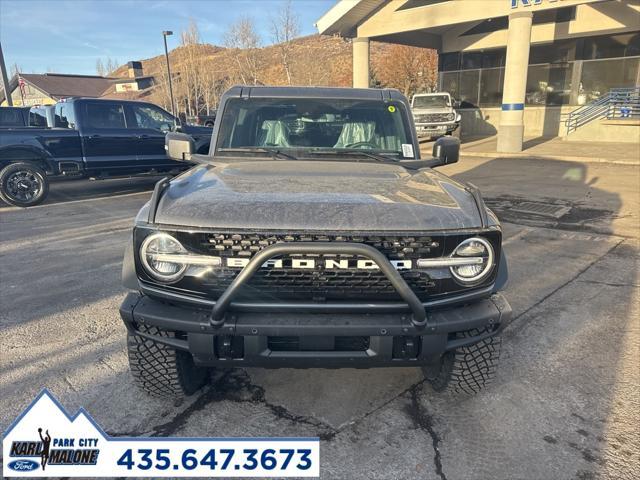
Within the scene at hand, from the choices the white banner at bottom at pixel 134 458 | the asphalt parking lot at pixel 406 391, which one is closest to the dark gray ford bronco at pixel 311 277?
the white banner at bottom at pixel 134 458

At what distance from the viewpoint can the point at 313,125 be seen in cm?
360

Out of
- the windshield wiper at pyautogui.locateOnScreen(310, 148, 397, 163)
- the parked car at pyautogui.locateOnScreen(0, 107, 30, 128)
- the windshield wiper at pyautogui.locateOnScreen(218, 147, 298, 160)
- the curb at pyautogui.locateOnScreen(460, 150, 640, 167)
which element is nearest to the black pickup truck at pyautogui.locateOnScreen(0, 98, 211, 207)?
the parked car at pyautogui.locateOnScreen(0, 107, 30, 128)

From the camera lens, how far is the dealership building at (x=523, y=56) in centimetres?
1616

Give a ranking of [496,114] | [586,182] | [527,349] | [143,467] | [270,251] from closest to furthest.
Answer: [270,251] → [143,467] → [527,349] → [586,182] → [496,114]

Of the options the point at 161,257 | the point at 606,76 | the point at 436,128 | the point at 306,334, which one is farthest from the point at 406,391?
the point at 606,76

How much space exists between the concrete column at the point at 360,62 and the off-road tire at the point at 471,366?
1824 cm

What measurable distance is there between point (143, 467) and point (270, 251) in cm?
119

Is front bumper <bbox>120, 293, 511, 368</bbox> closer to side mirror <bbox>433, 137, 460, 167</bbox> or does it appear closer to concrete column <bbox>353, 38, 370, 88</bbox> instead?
side mirror <bbox>433, 137, 460, 167</bbox>

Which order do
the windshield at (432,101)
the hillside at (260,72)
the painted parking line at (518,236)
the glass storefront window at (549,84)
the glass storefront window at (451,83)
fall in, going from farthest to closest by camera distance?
the hillside at (260,72) < the glass storefront window at (451,83) < the glass storefront window at (549,84) < the windshield at (432,101) < the painted parking line at (518,236)

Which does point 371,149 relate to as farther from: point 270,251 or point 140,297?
point 140,297

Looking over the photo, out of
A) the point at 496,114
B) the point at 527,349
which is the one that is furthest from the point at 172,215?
the point at 496,114

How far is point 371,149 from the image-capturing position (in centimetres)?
351

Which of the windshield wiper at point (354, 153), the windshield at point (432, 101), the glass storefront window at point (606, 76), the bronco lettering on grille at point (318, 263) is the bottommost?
the bronco lettering on grille at point (318, 263)

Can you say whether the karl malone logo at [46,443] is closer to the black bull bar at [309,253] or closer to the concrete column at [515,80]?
the black bull bar at [309,253]
